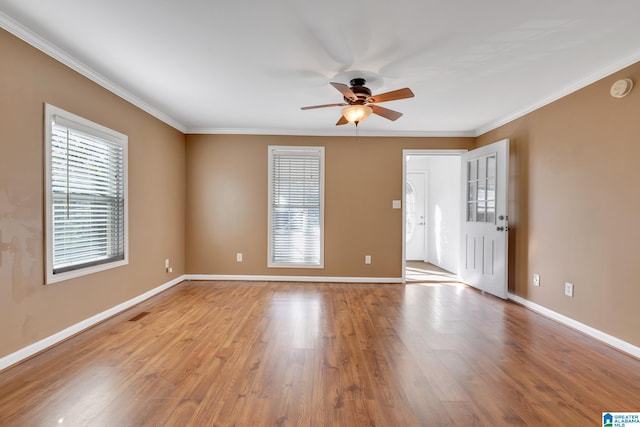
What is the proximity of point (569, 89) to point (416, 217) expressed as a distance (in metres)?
4.36

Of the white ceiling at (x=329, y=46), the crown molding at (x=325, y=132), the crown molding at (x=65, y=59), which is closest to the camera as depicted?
the white ceiling at (x=329, y=46)

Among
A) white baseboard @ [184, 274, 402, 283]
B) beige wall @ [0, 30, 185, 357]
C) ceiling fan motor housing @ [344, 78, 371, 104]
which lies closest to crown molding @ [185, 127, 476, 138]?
beige wall @ [0, 30, 185, 357]

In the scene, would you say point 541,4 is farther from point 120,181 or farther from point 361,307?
point 120,181

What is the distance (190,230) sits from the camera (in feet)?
16.1

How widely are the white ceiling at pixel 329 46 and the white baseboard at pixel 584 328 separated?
7.75 ft

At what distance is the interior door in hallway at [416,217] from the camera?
7.14m

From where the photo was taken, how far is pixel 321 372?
2.12 m

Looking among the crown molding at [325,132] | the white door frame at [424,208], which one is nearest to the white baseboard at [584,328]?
the crown molding at [325,132]

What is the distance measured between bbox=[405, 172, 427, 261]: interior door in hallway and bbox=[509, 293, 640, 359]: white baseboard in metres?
3.31

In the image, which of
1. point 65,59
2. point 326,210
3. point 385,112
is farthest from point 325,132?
point 65,59

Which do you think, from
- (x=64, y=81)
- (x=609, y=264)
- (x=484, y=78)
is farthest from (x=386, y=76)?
(x=64, y=81)

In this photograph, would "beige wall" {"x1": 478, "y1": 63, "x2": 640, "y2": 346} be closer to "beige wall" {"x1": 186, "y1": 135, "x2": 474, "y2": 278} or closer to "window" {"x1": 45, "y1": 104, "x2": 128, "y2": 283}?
"beige wall" {"x1": 186, "y1": 135, "x2": 474, "y2": 278}

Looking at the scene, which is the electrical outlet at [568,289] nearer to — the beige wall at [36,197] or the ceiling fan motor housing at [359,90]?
the ceiling fan motor housing at [359,90]

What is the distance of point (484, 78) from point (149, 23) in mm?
2914
